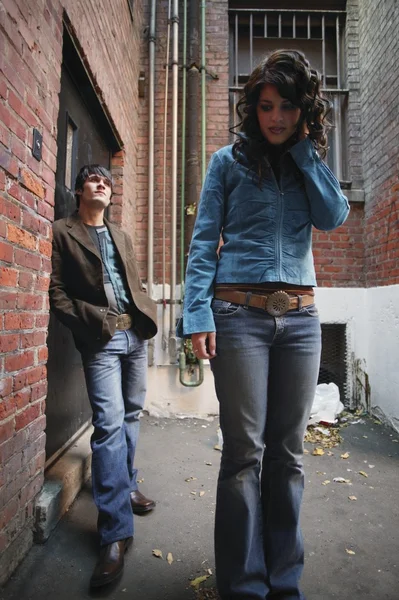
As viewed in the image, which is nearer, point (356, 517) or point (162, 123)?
point (356, 517)

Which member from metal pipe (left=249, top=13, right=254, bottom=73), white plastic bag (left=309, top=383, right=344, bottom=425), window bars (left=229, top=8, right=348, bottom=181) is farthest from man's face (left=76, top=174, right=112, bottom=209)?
metal pipe (left=249, top=13, right=254, bottom=73)

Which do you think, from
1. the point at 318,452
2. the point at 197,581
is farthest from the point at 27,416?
the point at 318,452

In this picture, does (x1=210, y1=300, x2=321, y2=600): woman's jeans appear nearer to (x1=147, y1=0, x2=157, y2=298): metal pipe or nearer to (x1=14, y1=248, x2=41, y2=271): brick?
(x1=14, y1=248, x2=41, y2=271): brick

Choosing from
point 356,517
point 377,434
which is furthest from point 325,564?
point 377,434

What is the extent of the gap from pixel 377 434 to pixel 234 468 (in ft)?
8.94

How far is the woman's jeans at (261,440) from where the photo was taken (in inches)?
52.9

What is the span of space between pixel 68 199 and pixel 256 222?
63.2 inches

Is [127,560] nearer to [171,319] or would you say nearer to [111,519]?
[111,519]

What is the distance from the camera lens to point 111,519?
1.77 meters

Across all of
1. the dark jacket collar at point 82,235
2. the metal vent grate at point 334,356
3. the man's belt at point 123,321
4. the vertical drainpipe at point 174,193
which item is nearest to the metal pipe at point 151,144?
the vertical drainpipe at point 174,193

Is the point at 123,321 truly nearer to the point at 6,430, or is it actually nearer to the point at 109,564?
the point at 6,430

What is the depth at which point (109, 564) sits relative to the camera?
1.63 meters

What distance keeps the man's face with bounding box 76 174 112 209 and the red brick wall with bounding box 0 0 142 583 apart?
0.77ft

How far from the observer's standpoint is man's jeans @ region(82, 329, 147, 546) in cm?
178
